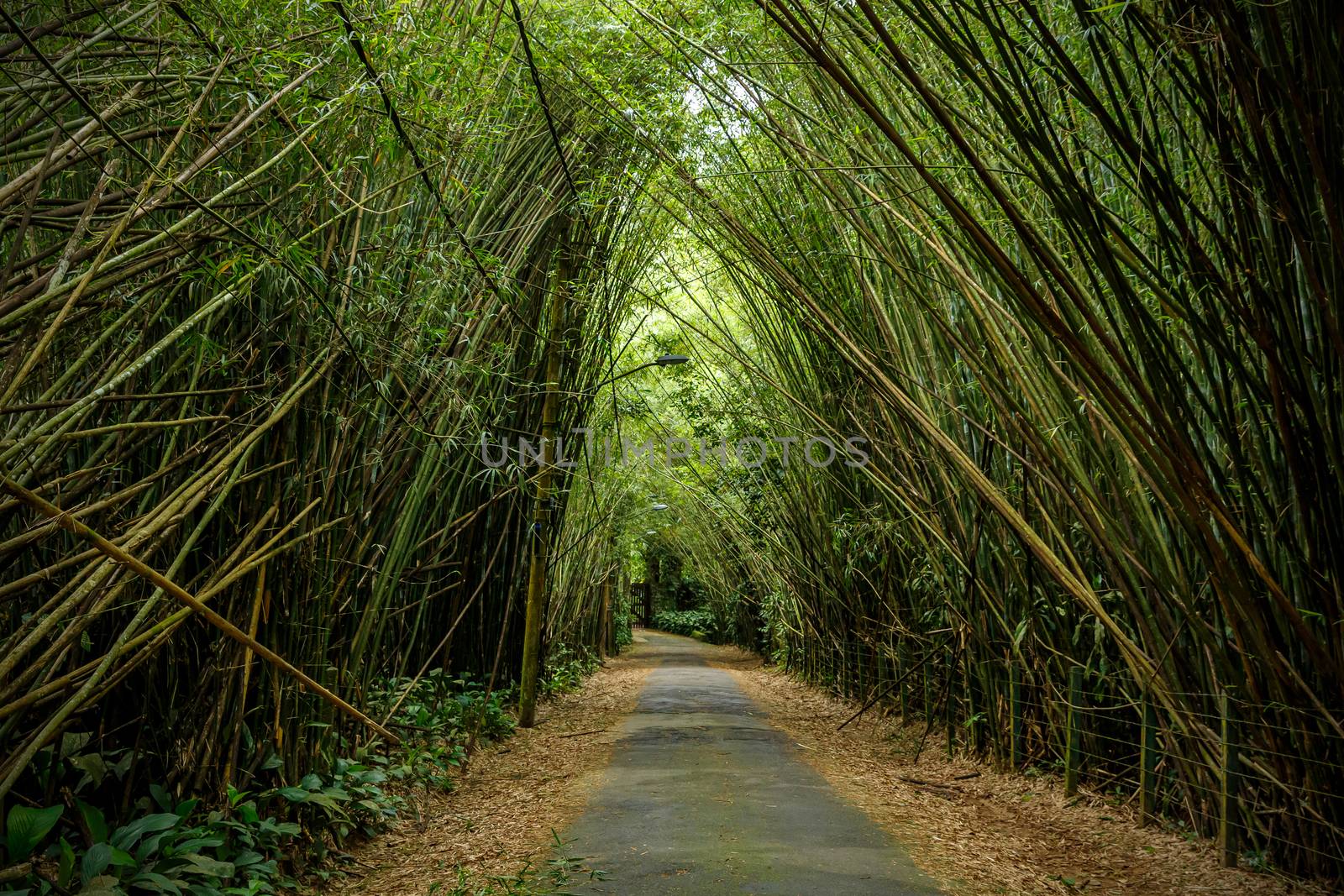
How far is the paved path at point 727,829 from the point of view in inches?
95.6

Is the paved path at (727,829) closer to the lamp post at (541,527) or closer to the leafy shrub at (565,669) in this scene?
the lamp post at (541,527)

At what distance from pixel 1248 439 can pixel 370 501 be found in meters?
2.80

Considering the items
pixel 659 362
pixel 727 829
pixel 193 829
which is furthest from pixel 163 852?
pixel 659 362

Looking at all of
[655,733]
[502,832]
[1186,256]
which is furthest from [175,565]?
[655,733]

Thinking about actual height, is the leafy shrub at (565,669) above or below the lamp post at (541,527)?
below

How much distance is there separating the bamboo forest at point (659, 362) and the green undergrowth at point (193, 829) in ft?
0.05

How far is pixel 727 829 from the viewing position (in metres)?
2.98

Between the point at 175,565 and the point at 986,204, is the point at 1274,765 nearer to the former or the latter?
the point at 986,204

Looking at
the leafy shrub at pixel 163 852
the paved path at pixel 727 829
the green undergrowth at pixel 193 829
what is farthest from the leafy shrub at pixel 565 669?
the leafy shrub at pixel 163 852

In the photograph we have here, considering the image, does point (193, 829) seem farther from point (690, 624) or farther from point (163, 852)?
point (690, 624)

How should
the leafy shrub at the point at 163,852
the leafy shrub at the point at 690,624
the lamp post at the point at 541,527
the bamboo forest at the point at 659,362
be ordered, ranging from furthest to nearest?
the leafy shrub at the point at 690,624, the lamp post at the point at 541,527, the bamboo forest at the point at 659,362, the leafy shrub at the point at 163,852

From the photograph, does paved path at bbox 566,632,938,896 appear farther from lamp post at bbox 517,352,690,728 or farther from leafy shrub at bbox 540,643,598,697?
leafy shrub at bbox 540,643,598,697

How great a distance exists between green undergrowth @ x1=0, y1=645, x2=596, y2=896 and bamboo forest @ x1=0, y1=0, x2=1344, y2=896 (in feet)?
Result: 0.05

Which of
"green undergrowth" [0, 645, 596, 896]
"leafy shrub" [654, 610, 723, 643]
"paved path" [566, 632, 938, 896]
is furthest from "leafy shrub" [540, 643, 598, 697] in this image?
A: "leafy shrub" [654, 610, 723, 643]
